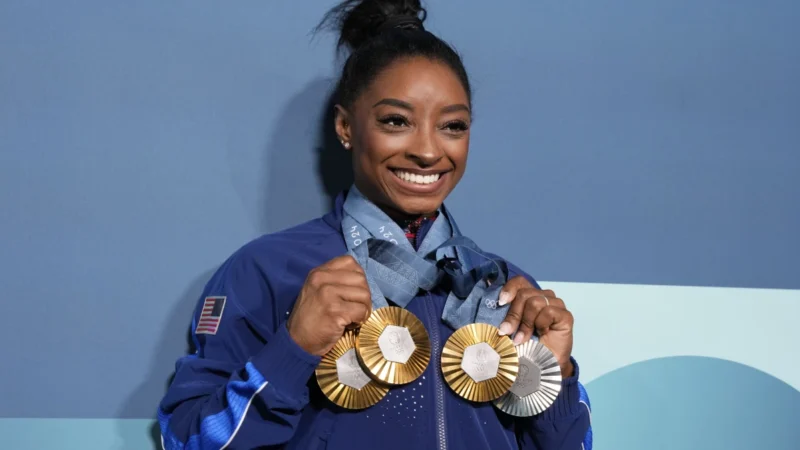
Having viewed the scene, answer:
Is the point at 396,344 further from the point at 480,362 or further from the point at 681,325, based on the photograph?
the point at 681,325

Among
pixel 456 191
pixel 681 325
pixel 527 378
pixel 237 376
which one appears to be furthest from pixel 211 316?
pixel 681 325

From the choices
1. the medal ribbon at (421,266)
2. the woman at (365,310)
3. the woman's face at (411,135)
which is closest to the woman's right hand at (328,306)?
the woman at (365,310)

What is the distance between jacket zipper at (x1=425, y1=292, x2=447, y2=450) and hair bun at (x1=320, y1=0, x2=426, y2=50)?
504 mm

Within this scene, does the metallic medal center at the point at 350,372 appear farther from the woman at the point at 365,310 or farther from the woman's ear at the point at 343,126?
the woman's ear at the point at 343,126

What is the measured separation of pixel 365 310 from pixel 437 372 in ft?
0.60

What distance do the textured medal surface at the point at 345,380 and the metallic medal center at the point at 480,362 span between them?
143mm

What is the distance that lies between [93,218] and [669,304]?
108 cm

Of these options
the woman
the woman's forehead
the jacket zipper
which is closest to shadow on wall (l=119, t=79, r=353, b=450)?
the woman

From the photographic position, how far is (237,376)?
4.00 ft

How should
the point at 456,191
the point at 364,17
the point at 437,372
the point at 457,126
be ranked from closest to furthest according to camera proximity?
1. the point at 437,372
2. the point at 457,126
3. the point at 364,17
4. the point at 456,191

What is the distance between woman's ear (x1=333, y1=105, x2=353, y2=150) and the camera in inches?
59.1

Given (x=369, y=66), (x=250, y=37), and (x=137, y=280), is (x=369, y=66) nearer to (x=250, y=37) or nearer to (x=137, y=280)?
(x=250, y=37)

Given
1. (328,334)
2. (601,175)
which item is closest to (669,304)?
(601,175)

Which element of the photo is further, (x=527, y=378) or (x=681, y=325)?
→ (x=681, y=325)
